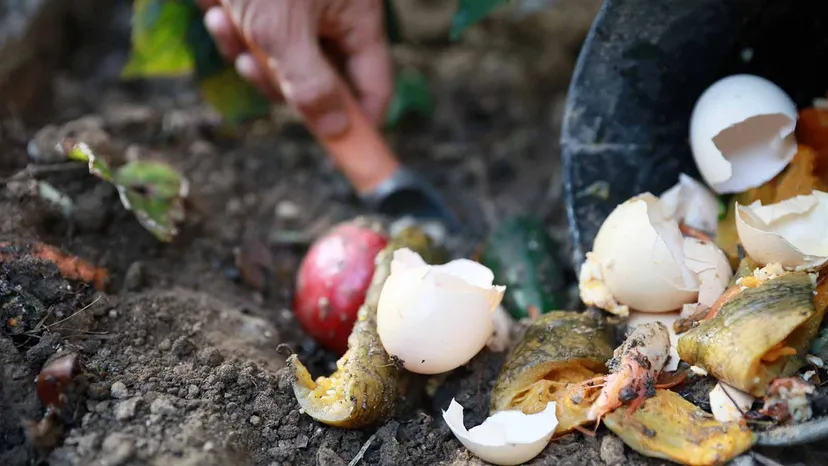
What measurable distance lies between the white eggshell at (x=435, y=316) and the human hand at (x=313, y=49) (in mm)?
716

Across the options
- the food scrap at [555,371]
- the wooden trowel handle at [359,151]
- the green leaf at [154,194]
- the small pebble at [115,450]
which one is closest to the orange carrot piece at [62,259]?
the green leaf at [154,194]

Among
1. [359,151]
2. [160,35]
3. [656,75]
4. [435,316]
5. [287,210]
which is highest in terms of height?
[656,75]

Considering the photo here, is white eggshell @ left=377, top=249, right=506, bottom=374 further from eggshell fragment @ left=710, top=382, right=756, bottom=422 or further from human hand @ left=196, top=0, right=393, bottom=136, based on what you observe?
human hand @ left=196, top=0, right=393, bottom=136

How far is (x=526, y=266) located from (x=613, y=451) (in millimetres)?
644

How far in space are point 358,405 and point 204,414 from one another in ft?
0.90

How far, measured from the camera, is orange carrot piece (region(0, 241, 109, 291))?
1.42 metres

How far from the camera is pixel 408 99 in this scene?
96.0 inches

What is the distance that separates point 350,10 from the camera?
208 cm

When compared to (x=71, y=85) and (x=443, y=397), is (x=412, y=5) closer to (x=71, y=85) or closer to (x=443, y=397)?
(x=71, y=85)

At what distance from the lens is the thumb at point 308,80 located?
1.85 metres

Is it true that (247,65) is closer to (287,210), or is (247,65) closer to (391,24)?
(287,210)

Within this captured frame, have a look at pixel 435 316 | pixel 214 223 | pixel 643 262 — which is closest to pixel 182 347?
pixel 435 316

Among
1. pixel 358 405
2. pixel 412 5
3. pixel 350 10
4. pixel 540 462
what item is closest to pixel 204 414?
pixel 358 405

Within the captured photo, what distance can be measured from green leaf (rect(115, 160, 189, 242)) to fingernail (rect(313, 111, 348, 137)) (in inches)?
15.7
